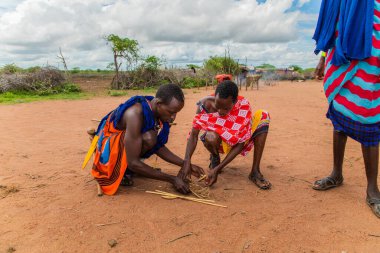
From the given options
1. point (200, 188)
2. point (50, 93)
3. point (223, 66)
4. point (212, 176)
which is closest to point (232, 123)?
point (212, 176)

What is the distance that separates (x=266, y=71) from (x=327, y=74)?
27.7 metres

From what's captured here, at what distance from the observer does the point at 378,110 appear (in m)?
2.49

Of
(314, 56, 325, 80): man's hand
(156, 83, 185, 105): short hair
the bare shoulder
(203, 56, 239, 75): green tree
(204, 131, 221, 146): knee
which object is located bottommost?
(204, 131, 221, 146): knee

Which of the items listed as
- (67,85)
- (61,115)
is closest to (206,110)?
(61,115)

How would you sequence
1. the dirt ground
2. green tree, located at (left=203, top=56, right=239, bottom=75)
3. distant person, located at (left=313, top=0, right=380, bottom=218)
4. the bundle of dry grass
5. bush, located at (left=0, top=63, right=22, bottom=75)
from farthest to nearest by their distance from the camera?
1. green tree, located at (left=203, top=56, right=239, bottom=75)
2. bush, located at (left=0, top=63, right=22, bottom=75)
3. the bundle of dry grass
4. distant person, located at (left=313, top=0, right=380, bottom=218)
5. the dirt ground

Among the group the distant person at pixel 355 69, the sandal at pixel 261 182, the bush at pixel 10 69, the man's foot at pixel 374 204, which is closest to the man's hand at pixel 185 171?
the sandal at pixel 261 182

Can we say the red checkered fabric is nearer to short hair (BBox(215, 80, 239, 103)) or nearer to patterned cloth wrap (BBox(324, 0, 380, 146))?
short hair (BBox(215, 80, 239, 103))

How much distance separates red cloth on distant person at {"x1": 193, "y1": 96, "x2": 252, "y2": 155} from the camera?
3105mm

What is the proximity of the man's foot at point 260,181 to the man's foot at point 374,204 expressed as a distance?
0.84m

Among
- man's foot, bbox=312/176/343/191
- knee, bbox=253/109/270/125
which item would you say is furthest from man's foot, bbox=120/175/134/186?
man's foot, bbox=312/176/343/191

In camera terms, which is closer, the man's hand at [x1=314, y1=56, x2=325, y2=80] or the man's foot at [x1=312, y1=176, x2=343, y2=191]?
the man's foot at [x1=312, y1=176, x2=343, y2=191]

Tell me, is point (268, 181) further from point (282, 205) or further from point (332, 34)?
point (332, 34)

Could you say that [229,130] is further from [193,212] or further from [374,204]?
[374,204]

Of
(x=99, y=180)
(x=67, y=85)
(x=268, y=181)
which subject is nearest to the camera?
(x=99, y=180)
